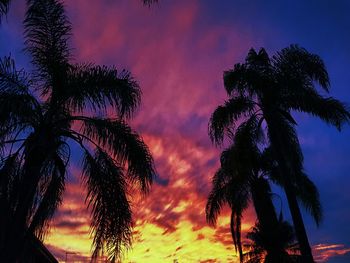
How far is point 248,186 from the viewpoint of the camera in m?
24.4

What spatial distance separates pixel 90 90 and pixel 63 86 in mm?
759

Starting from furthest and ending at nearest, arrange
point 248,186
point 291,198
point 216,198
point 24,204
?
1. point 248,186
2. point 216,198
3. point 291,198
4. point 24,204

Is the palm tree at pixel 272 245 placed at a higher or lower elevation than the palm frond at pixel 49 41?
lower

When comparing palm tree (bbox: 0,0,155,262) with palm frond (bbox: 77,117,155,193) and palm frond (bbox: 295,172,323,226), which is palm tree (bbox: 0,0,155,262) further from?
palm frond (bbox: 295,172,323,226)

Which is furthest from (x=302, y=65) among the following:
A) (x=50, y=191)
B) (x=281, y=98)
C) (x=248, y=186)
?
(x=50, y=191)

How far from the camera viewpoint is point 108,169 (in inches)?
471

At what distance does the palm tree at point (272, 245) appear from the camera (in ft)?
86.2

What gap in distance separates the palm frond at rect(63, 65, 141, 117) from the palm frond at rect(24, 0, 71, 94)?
1.35 feet

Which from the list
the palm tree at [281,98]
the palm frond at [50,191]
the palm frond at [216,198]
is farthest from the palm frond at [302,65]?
the palm frond at [50,191]

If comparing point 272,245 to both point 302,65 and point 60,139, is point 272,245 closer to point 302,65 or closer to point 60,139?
point 302,65

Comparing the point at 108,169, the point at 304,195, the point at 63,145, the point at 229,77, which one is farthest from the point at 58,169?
the point at 304,195

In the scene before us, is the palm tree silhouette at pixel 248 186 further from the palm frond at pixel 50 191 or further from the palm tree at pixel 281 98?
the palm frond at pixel 50 191

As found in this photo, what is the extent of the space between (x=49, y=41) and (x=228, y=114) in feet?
28.3

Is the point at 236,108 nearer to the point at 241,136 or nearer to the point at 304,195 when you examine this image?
the point at 241,136
